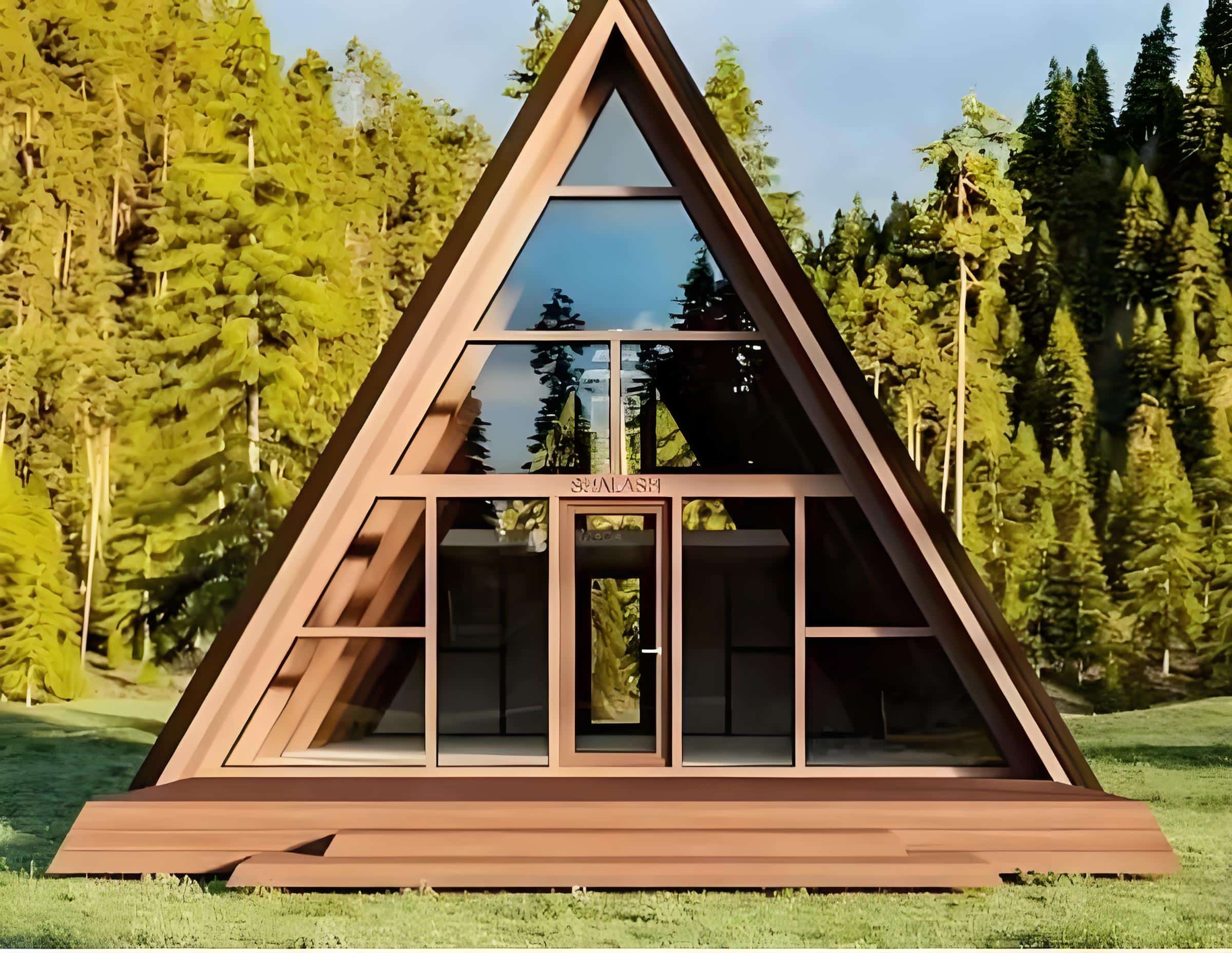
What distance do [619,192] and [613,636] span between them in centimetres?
510

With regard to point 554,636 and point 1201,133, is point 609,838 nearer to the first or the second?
point 554,636

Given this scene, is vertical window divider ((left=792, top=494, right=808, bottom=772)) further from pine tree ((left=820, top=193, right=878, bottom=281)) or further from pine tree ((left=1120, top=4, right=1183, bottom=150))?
→ pine tree ((left=1120, top=4, right=1183, bottom=150))

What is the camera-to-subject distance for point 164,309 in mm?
27641

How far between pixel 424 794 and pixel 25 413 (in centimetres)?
2675

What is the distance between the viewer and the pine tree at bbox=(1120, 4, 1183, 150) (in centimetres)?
7706

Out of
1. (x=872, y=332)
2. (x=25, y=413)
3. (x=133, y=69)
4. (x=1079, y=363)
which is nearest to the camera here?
(x=25, y=413)

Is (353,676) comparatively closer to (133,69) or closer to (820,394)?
(820,394)

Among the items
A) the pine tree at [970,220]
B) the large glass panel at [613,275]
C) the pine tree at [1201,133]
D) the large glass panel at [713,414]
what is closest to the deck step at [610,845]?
the large glass panel at [713,414]

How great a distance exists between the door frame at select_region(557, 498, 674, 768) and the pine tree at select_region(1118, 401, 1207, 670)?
36523 mm

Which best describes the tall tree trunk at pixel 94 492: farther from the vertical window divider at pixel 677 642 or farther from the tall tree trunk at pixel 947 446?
the vertical window divider at pixel 677 642

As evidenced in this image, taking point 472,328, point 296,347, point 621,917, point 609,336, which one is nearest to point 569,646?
point 621,917

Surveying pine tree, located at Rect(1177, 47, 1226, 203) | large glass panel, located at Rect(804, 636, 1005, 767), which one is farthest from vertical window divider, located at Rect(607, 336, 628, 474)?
pine tree, located at Rect(1177, 47, 1226, 203)

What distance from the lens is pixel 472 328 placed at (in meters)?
9.02

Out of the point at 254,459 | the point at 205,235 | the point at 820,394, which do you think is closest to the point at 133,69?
the point at 205,235
